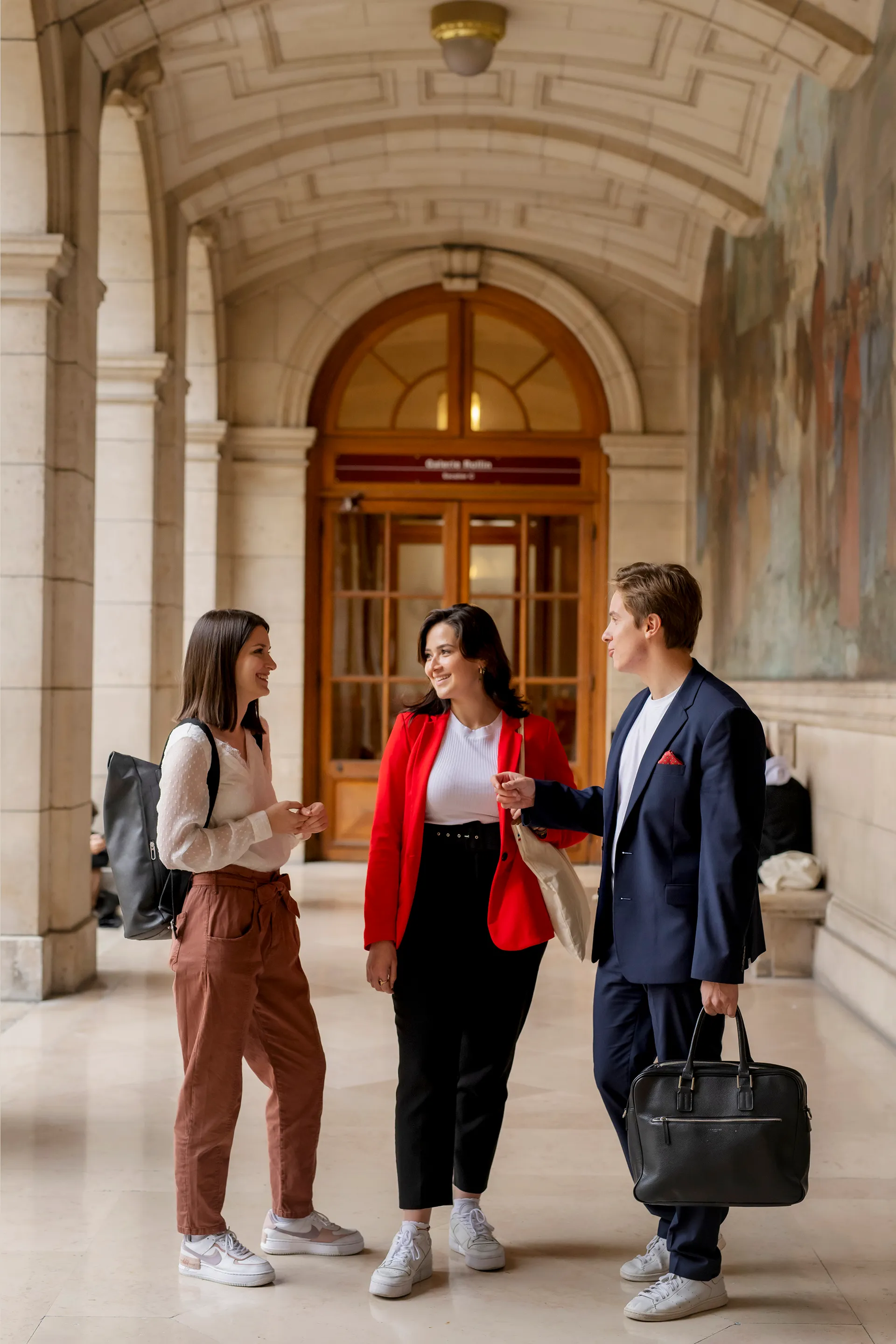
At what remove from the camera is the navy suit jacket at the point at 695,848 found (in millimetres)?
3150

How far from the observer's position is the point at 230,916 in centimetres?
346

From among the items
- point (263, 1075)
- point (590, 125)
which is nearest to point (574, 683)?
point (590, 125)

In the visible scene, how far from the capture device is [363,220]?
11961 millimetres

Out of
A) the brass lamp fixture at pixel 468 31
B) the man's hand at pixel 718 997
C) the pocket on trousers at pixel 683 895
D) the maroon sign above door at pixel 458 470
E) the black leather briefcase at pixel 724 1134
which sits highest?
the brass lamp fixture at pixel 468 31

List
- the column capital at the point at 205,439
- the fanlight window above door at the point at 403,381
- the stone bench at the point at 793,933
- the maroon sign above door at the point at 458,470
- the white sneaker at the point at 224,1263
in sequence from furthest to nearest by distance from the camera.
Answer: the fanlight window above door at the point at 403,381 < the maroon sign above door at the point at 458,470 < the column capital at the point at 205,439 < the stone bench at the point at 793,933 < the white sneaker at the point at 224,1263

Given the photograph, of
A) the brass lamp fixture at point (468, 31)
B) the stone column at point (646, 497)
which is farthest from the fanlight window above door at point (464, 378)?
the brass lamp fixture at point (468, 31)

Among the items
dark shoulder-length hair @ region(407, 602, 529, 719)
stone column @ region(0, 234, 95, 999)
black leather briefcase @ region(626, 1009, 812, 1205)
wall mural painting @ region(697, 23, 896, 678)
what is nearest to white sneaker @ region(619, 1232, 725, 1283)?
black leather briefcase @ region(626, 1009, 812, 1205)

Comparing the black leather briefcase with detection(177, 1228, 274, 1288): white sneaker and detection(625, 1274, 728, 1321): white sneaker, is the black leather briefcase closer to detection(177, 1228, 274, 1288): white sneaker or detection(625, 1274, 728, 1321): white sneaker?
detection(625, 1274, 728, 1321): white sneaker

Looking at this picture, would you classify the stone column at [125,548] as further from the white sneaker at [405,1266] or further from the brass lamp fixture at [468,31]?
the white sneaker at [405,1266]

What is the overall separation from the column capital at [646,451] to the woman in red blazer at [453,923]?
9.49 m

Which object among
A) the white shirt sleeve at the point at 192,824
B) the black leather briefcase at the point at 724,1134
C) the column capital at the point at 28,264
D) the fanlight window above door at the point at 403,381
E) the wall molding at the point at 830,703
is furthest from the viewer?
the fanlight window above door at the point at 403,381

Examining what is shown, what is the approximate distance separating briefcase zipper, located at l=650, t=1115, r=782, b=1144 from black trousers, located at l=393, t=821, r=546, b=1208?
59 centimetres

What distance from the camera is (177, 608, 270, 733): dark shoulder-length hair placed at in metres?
3.52

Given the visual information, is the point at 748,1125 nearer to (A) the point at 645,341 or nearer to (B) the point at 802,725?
(B) the point at 802,725
